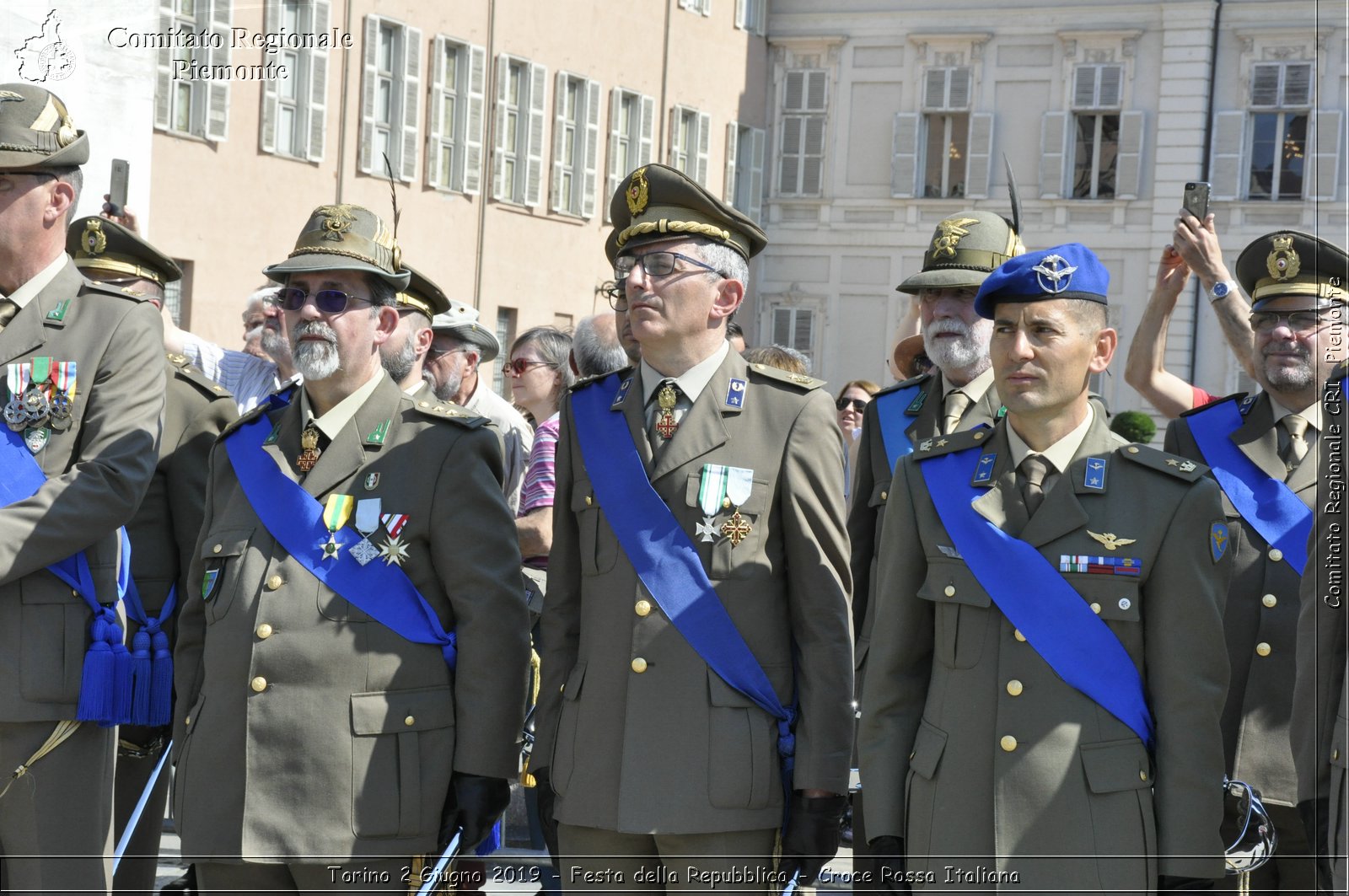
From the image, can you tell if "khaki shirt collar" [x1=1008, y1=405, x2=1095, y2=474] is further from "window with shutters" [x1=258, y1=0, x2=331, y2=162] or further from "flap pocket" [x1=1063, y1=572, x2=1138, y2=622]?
"window with shutters" [x1=258, y1=0, x2=331, y2=162]

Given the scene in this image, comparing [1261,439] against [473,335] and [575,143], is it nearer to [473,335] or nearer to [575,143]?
[473,335]

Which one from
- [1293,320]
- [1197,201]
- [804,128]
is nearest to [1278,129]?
[804,128]

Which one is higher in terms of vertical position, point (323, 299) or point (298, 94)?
point (298, 94)

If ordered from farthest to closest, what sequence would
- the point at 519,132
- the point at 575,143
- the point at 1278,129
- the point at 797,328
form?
the point at 797,328 < the point at 1278,129 < the point at 575,143 < the point at 519,132

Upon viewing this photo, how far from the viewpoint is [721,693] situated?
13.8ft

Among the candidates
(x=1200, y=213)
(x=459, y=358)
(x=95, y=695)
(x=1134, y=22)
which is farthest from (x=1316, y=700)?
(x=1134, y=22)

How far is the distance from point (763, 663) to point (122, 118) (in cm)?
1267

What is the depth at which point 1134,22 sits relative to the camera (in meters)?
32.6

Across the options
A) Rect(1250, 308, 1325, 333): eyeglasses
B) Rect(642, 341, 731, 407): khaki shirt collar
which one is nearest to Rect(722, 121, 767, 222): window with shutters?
Rect(1250, 308, 1325, 333): eyeglasses

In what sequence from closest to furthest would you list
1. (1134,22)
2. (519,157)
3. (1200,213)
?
(1200,213) → (519,157) → (1134,22)

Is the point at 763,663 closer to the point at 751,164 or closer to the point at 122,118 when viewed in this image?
the point at 122,118

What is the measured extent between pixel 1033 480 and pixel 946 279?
1.49m

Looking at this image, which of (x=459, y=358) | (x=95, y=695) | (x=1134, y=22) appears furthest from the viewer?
(x=1134, y=22)

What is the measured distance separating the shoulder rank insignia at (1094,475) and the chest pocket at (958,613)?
1.07ft
